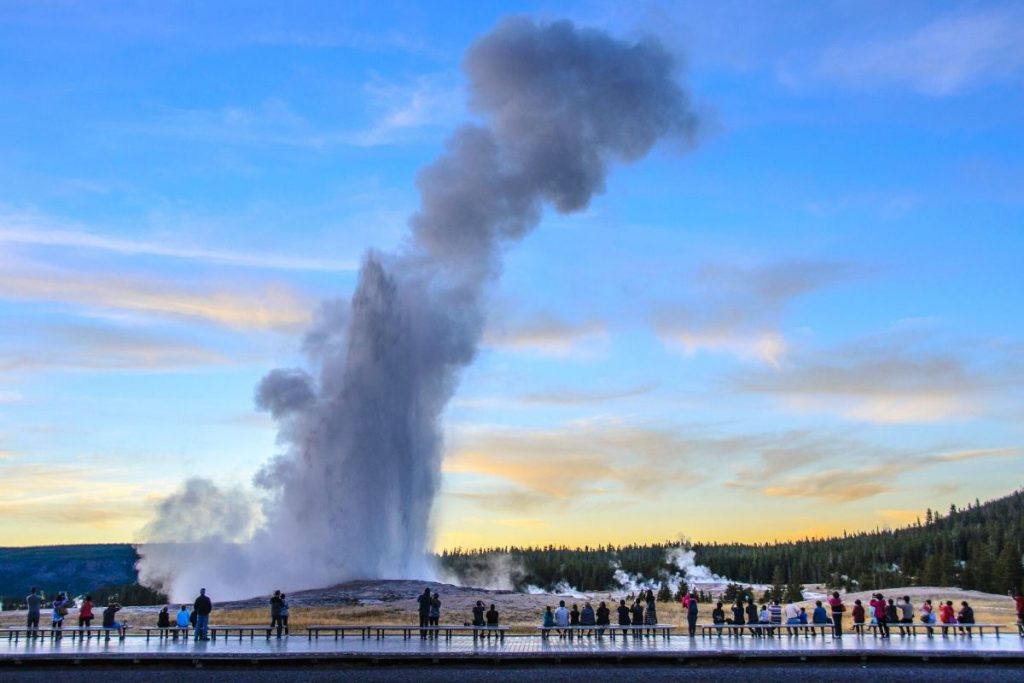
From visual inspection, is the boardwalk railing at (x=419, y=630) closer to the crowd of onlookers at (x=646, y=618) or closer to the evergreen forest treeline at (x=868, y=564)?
the crowd of onlookers at (x=646, y=618)

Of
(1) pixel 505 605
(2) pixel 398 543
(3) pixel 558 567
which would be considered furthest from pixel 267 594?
(3) pixel 558 567

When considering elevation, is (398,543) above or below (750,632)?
above

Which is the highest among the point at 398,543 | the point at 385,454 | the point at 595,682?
the point at 385,454

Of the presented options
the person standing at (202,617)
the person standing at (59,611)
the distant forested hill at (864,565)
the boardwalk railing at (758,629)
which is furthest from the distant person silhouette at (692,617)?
the distant forested hill at (864,565)

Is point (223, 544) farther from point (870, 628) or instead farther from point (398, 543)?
point (870, 628)

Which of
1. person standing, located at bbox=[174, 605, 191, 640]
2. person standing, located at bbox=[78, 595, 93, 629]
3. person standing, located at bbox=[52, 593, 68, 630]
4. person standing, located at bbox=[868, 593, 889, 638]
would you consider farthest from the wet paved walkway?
person standing, located at bbox=[52, 593, 68, 630]

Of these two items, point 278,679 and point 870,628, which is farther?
point 870,628

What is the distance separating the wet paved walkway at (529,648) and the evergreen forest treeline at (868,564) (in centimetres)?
6637

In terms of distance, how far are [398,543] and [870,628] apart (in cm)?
3284

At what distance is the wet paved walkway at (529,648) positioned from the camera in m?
30.3

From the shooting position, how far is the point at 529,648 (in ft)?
109

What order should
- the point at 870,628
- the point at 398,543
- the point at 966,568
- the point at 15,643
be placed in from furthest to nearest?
the point at 966,568 < the point at 398,543 < the point at 870,628 < the point at 15,643

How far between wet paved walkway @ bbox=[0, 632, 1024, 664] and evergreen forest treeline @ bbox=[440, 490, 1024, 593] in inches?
2613

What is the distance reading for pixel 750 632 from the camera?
3938cm
